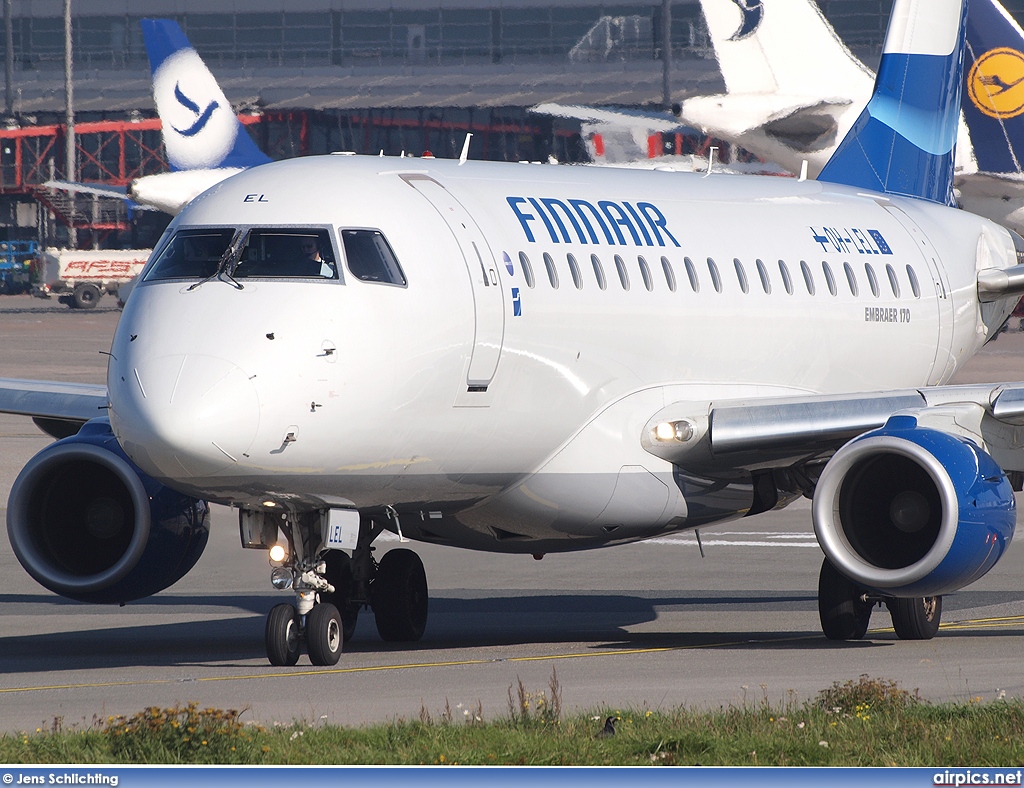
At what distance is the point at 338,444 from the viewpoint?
41.6 ft

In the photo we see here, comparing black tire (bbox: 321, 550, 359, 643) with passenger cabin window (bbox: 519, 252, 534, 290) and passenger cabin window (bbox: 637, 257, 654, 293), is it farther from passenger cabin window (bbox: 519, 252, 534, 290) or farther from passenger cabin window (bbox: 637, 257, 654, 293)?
passenger cabin window (bbox: 637, 257, 654, 293)

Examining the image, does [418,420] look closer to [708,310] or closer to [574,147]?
[708,310]

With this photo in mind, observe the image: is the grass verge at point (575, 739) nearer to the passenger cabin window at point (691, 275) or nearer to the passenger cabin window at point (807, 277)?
the passenger cabin window at point (691, 275)

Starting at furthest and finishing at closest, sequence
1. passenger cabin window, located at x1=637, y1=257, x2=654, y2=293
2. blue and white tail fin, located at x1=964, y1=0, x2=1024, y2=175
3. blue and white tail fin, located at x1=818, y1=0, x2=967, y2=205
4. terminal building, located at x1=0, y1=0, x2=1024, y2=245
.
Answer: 1. terminal building, located at x1=0, y1=0, x2=1024, y2=245
2. blue and white tail fin, located at x1=964, y1=0, x2=1024, y2=175
3. blue and white tail fin, located at x1=818, y1=0, x2=967, y2=205
4. passenger cabin window, located at x1=637, y1=257, x2=654, y2=293

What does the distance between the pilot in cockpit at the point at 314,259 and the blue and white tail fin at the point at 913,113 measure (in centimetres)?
1091

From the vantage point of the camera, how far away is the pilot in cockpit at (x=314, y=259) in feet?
42.4

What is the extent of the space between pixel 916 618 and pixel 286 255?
264 inches

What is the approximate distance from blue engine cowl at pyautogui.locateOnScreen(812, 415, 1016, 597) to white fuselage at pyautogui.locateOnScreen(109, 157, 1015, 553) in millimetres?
1715

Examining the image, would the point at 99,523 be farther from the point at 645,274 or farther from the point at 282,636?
the point at 645,274

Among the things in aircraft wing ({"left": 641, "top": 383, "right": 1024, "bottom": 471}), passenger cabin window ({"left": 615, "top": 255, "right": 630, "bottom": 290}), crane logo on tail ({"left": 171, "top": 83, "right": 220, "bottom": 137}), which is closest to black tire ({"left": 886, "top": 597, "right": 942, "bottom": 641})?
aircraft wing ({"left": 641, "top": 383, "right": 1024, "bottom": 471})

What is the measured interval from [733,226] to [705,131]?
4047 centimetres

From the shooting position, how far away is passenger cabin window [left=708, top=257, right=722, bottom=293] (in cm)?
1688

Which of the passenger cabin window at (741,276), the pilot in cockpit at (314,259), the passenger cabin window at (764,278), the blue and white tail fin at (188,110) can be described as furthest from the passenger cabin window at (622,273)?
the blue and white tail fin at (188,110)

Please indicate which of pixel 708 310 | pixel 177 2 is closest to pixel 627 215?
pixel 708 310
